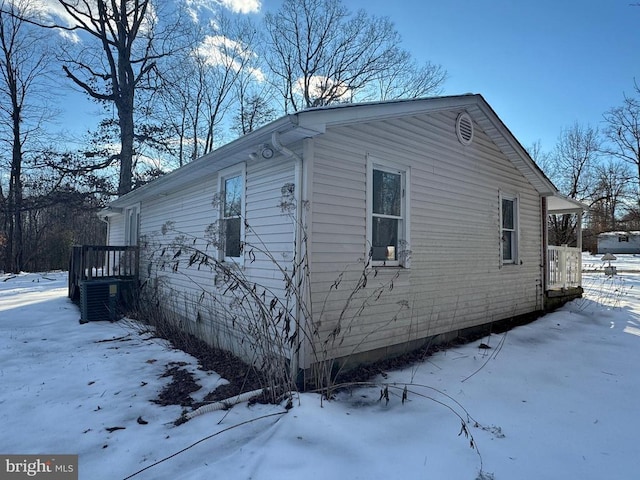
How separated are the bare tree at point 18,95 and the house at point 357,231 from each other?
16.7 metres

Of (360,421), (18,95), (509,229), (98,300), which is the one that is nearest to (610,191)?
(509,229)

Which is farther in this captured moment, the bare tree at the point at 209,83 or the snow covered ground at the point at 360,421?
the bare tree at the point at 209,83

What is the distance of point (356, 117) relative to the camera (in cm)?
402

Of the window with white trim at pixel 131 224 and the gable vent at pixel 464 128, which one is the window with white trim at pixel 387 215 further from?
the window with white trim at pixel 131 224

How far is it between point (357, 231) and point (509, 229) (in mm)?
4272

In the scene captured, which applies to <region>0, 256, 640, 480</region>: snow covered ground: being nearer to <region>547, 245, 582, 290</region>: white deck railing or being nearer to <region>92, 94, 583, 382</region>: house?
<region>92, 94, 583, 382</region>: house

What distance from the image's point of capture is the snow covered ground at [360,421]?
8.18ft

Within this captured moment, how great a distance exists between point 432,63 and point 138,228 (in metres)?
17.1

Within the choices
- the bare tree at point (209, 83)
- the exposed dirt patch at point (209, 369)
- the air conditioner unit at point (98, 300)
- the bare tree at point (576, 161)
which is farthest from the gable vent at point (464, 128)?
the bare tree at point (576, 161)

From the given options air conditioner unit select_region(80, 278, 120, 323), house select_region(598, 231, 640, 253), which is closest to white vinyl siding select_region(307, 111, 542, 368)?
air conditioner unit select_region(80, 278, 120, 323)

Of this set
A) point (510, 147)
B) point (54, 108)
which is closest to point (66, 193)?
point (54, 108)

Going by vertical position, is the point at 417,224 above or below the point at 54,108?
below

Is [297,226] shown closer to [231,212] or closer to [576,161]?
[231,212]

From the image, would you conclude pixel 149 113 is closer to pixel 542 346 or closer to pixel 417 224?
pixel 417 224
